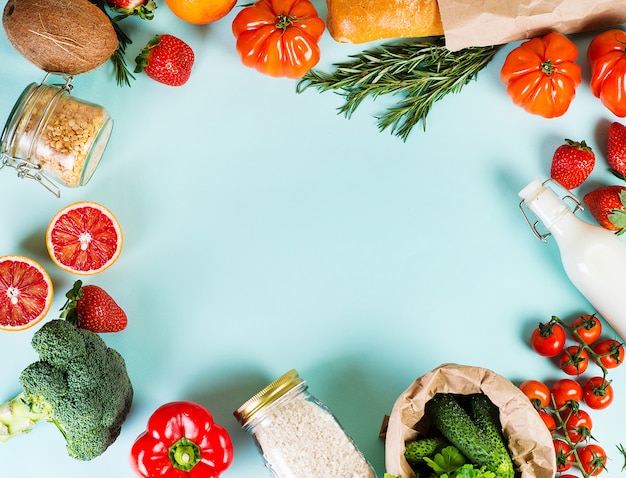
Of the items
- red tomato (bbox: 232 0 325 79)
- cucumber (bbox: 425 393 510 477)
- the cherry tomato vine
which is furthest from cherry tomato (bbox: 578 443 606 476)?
red tomato (bbox: 232 0 325 79)

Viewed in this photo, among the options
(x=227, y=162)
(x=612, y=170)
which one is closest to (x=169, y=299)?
(x=227, y=162)

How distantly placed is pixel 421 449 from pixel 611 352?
1.47 feet

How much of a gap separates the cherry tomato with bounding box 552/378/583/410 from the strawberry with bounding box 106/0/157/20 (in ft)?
3.62

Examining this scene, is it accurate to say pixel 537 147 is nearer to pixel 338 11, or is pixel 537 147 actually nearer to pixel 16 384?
pixel 338 11

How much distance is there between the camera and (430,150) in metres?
1.44

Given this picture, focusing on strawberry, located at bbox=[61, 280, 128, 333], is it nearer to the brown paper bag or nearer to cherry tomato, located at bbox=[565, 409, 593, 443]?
the brown paper bag

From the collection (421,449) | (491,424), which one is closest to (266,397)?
(421,449)

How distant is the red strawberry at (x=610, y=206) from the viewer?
4.46 feet

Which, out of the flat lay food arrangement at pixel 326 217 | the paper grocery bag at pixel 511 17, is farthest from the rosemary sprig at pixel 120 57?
the paper grocery bag at pixel 511 17

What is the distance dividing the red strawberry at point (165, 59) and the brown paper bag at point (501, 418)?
0.75 metres

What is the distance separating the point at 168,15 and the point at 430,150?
0.61 metres

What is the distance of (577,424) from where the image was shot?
1.36 meters

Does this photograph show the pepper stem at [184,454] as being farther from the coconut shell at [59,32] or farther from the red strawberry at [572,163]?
the red strawberry at [572,163]

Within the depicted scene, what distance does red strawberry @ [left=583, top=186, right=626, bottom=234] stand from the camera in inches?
53.5
